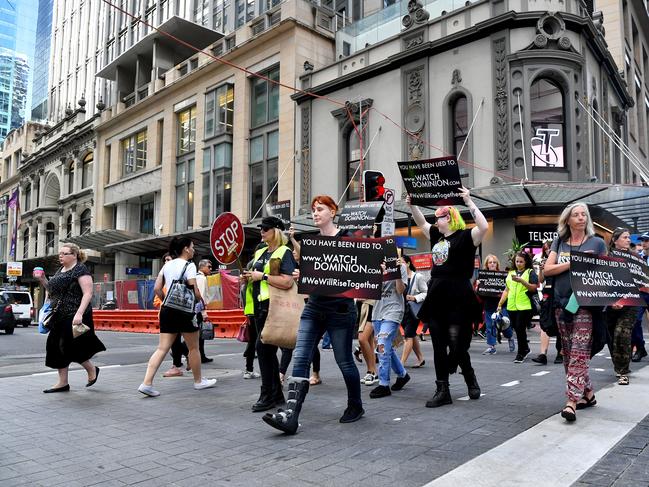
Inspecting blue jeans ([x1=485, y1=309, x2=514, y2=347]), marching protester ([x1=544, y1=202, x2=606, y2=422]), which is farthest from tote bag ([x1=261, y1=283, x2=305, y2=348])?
blue jeans ([x1=485, y1=309, x2=514, y2=347])

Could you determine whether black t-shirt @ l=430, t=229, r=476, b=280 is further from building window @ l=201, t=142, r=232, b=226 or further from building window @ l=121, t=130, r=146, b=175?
building window @ l=121, t=130, r=146, b=175

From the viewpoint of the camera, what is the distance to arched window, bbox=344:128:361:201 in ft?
79.8

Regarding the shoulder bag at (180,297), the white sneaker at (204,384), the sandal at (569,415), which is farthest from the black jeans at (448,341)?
the white sneaker at (204,384)

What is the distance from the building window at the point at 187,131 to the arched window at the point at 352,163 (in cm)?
1214

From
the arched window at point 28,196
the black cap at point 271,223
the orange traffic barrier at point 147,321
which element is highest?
the arched window at point 28,196

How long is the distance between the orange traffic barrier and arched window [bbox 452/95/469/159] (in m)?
10.2

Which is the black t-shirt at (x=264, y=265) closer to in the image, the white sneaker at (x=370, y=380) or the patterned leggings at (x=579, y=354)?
the white sneaker at (x=370, y=380)

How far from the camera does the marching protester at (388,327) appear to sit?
621 centimetres

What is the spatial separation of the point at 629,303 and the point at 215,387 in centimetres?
479

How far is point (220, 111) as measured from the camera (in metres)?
31.0

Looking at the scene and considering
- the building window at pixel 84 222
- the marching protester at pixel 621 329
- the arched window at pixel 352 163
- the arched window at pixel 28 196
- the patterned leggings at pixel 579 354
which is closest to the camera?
the patterned leggings at pixel 579 354

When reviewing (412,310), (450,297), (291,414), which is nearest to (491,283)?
(412,310)

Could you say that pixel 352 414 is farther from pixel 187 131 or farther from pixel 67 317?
pixel 187 131

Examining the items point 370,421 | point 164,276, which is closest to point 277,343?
point 370,421
